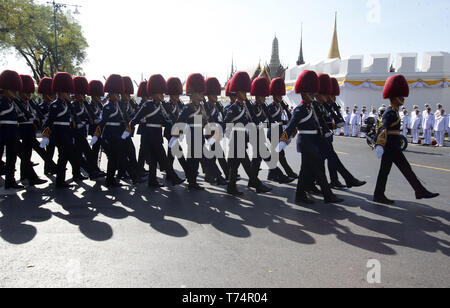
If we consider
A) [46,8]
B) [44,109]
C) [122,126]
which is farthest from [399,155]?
[46,8]

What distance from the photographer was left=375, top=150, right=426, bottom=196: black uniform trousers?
599 centimetres

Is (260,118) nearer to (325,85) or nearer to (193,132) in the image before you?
(193,132)

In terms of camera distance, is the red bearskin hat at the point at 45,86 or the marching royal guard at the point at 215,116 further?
the red bearskin hat at the point at 45,86

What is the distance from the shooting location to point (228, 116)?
7.00 m

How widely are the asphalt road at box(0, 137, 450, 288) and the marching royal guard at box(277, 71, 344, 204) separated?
278mm

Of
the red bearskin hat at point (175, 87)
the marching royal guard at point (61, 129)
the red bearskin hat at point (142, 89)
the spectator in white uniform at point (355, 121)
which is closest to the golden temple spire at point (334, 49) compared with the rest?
the spectator in white uniform at point (355, 121)

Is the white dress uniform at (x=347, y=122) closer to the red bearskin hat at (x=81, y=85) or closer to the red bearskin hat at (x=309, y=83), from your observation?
the red bearskin hat at (x=81, y=85)

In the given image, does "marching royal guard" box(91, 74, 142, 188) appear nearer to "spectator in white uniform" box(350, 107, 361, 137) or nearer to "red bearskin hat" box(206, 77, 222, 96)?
"red bearskin hat" box(206, 77, 222, 96)

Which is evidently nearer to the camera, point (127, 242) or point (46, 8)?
point (127, 242)

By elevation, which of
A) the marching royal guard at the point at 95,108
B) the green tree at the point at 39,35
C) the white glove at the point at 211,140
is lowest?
the white glove at the point at 211,140

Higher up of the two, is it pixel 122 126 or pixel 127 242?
pixel 122 126

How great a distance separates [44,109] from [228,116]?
458 cm

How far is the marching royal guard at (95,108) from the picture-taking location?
8.55 metres
